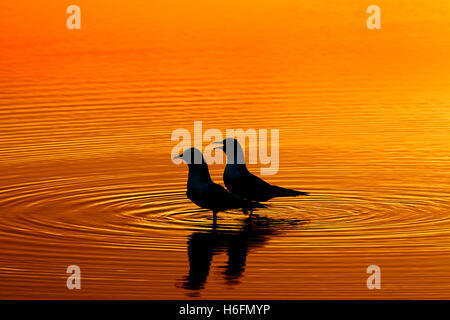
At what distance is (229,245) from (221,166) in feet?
15.7

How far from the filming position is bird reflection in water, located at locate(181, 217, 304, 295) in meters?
12.4

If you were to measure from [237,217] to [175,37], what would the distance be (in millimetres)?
15703

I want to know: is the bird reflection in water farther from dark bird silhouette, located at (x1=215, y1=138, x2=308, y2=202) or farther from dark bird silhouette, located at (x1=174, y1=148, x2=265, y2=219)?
dark bird silhouette, located at (x1=215, y1=138, x2=308, y2=202)

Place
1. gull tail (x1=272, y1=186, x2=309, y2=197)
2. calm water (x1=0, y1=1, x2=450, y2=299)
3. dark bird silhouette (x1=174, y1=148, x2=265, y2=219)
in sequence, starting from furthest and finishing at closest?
gull tail (x1=272, y1=186, x2=309, y2=197) → dark bird silhouette (x1=174, y1=148, x2=265, y2=219) → calm water (x1=0, y1=1, x2=450, y2=299)

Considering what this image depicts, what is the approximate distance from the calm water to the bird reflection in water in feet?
0.12

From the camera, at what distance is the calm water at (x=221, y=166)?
1271cm

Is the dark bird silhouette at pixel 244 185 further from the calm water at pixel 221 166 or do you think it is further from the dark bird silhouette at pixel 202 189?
the dark bird silhouette at pixel 202 189

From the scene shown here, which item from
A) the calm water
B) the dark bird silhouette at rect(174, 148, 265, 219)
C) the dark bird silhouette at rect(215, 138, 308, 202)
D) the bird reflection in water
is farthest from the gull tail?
the dark bird silhouette at rect(174, 148, 265, 219)

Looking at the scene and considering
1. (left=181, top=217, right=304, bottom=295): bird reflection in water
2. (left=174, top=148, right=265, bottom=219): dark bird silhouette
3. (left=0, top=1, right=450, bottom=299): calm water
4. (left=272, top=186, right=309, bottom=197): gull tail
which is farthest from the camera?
(left=272, top=186, right=309, bottom=197): gull tail

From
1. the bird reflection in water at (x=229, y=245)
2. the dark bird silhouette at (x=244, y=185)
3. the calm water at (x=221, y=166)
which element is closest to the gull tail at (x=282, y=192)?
the dark bird silhouette at (x=244, y=185)

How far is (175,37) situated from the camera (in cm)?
3059

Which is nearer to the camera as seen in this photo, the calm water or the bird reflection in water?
the bird reflection in water

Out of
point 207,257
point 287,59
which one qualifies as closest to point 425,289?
point 207,257

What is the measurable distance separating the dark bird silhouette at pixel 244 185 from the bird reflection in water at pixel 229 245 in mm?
698
